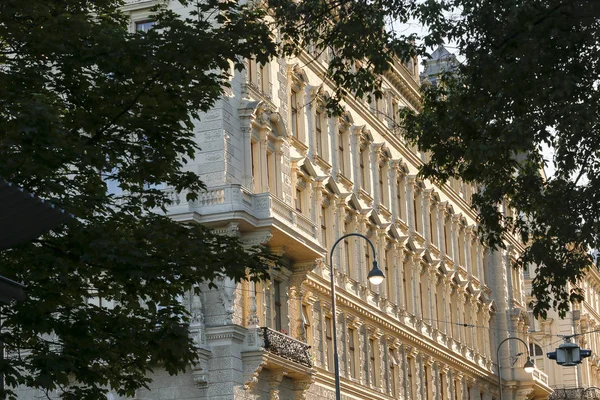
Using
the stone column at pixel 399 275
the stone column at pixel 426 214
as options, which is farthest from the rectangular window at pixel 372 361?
the stone column at pixel 426 214

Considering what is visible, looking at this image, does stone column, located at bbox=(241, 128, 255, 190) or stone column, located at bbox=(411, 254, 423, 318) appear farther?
stone column, located at bbox=(411, 254, 423, 318)

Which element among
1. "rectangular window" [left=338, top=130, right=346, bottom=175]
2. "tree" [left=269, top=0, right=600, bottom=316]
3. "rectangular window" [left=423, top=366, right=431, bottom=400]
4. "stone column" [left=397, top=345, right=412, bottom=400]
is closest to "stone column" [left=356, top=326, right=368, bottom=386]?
"stone column" [left=397, top=345, right=412, bottom=400]

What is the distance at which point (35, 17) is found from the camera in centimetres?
1855

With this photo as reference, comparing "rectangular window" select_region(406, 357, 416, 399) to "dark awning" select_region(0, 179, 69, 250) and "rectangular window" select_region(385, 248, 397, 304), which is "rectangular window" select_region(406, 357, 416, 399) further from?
"dark awning" select_region(0, 179, 69, 250)

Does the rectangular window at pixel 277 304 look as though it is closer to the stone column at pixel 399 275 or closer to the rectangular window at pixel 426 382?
the stone column at pixel 399 275

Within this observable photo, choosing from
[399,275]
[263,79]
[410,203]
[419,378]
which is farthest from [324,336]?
[410,203]

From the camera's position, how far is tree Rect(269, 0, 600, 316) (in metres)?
17.6

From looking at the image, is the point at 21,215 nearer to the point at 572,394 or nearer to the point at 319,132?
the point at 319,132

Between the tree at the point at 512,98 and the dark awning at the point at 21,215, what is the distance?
1063 centimetres

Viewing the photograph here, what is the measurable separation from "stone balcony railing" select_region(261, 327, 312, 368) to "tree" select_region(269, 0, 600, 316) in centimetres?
1452

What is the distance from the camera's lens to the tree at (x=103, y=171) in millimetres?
17109

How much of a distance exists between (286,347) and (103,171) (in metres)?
18.5

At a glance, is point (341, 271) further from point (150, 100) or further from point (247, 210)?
point (150, 100)

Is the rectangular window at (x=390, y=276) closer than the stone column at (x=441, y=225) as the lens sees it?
Yes
